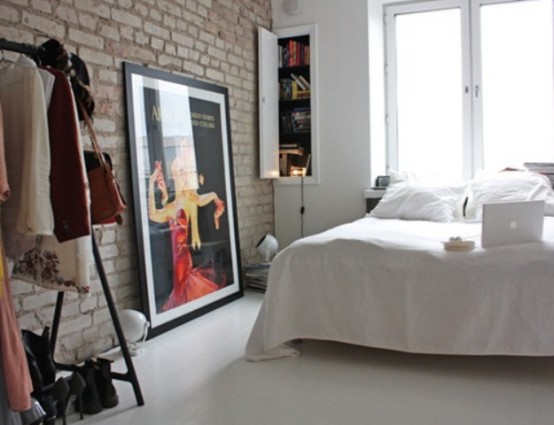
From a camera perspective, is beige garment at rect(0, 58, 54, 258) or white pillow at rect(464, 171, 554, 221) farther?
white pillow at rect(464, 171, 554, 221)

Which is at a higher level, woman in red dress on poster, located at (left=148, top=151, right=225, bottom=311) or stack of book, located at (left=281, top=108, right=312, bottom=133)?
stack of book, located at (left=281, top=108, right=312, bottom=133)

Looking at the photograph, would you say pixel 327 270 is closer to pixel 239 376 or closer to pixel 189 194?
pixel 239 376

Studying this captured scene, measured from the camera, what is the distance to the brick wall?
2742 mm

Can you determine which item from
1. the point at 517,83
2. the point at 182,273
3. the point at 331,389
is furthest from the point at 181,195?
the point at 517,83

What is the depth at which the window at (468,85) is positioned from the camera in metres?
4.78

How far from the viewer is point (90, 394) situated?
94.7 inches

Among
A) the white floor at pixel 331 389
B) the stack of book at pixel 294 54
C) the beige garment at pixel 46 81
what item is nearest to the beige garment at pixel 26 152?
the beige garment at pixel 46 81

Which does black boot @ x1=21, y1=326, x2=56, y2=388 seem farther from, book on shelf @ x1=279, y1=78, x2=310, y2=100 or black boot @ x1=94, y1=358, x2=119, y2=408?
book on shelf @ x1=279, y1=78, x2=310, y2=100

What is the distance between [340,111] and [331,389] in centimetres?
303

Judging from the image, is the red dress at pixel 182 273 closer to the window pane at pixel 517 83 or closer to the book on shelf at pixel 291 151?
the book on shelf at pixel 291 151

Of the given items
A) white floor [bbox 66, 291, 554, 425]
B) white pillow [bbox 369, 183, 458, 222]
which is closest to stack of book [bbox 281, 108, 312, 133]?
white pillow [bbox 369, 183, 458, 222]

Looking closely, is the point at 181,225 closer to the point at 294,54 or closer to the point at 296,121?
the point at 296,121

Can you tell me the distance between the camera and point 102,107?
3.19m

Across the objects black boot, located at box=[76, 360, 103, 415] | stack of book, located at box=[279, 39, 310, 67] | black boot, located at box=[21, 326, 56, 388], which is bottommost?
black boot, located at box=[76, 360, 103, 415]
